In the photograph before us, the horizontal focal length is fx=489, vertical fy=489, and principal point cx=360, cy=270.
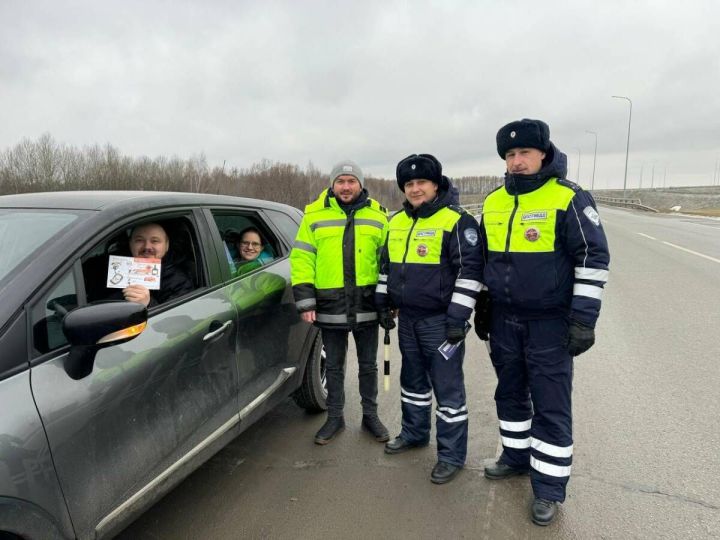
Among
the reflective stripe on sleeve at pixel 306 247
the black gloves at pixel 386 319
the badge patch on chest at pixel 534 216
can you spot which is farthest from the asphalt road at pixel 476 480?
the badge patch on chest at pixel 534 216

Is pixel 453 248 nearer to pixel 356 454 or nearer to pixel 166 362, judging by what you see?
pixel 356 454

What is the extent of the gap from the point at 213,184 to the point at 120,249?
43.1m

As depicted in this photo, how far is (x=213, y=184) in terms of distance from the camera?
4341 centimetres

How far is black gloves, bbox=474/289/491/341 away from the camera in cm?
279

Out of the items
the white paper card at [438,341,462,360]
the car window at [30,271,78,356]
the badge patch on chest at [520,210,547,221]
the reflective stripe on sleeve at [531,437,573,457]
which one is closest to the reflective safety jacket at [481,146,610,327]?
the badge patch on chest at [520,210,547,221]

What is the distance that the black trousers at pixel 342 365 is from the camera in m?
3.32

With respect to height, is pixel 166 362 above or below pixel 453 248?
below

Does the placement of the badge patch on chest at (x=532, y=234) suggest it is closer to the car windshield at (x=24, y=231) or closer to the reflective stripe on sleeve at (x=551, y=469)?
the reflective stripe on sleeve at (x=551, y=469)

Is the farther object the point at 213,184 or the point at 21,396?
the point at 213,184

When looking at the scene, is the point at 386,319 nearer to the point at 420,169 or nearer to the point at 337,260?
the point at 337,260

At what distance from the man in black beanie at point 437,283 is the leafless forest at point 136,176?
2748 centimetres

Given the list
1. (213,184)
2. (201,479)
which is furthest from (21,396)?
(213,184)

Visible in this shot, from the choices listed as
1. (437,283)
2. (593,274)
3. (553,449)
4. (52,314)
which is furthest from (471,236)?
(52,314)

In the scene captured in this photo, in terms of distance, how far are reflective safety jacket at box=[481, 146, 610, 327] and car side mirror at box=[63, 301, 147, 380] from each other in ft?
5.78
